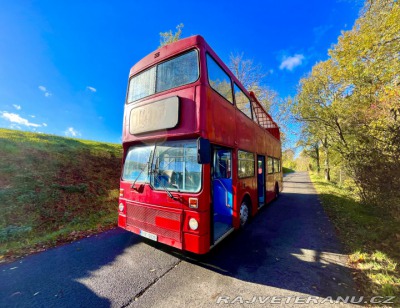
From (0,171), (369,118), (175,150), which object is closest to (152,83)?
(175,150)

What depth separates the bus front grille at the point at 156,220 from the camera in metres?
3.31

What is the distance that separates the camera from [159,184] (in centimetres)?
364

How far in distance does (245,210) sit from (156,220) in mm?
2824

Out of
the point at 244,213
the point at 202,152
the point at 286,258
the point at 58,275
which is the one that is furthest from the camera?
the point at 244,213

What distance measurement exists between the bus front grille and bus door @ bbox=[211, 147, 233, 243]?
1.43m

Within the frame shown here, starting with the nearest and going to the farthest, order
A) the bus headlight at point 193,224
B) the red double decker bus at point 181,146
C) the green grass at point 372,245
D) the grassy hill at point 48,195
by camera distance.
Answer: the green grass at point 372,245, the bus headlight at point 193,224, the red double decker bus at point 181,146, the grassy hill at point 48,195

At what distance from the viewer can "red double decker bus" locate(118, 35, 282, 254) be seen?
325 cm

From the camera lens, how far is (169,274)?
3178mm

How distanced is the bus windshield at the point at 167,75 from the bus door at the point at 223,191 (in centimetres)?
199

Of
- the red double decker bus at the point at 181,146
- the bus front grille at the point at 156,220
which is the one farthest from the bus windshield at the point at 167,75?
the bus front grille at the point at 156,220

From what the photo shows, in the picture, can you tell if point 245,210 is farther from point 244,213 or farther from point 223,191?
point 223,191

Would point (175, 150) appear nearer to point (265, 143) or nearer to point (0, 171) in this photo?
point (265, 143)

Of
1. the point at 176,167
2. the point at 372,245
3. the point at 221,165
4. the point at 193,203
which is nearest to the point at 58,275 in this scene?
the point at 193,203

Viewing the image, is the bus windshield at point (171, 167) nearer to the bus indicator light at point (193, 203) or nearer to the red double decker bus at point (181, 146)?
the red double decker bus at point (181, 146)
